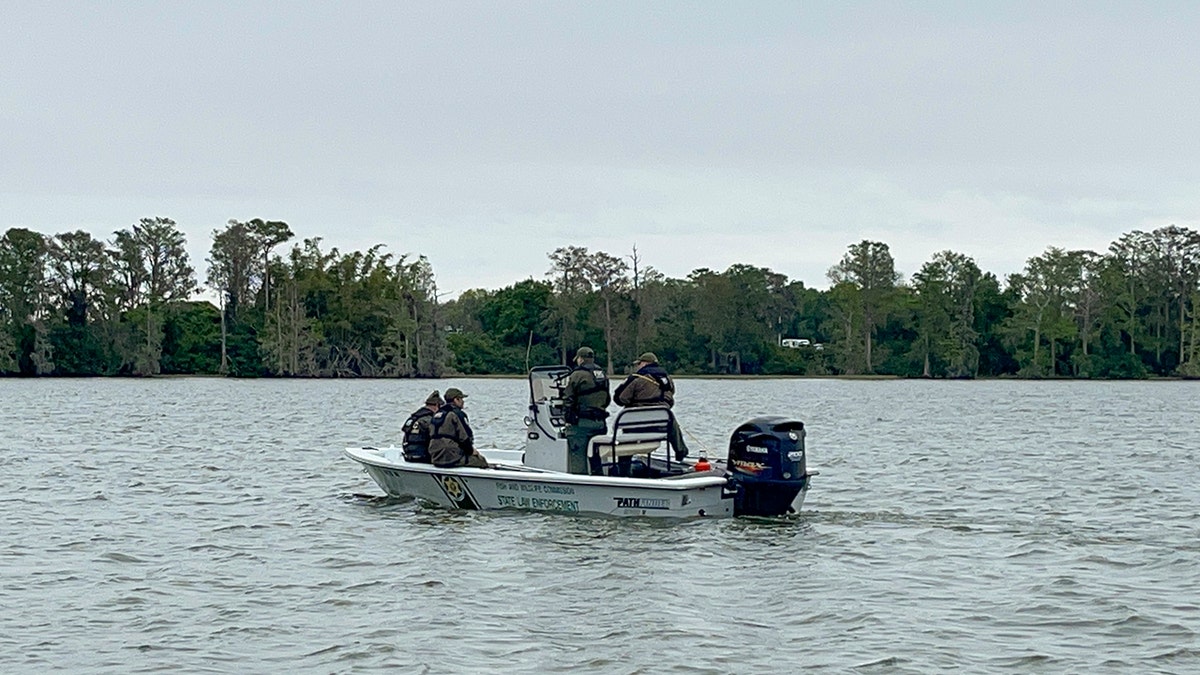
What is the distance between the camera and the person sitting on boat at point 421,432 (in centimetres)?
1861

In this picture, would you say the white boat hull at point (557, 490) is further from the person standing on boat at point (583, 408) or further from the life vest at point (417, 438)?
the person standing on boat at point (583, 408)

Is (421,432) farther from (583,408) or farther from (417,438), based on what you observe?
(583,408)

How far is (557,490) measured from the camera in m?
16.9

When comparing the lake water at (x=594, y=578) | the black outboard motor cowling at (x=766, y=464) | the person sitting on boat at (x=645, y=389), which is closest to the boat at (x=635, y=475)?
the black outboard motor cowling at (x=766, y=464)

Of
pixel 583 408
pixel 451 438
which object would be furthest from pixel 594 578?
pixel 451 438

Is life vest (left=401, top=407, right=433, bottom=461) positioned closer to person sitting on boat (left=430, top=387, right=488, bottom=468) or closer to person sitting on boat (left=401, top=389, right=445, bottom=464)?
person sitting on boat (left=401, top=389, right=445, bottom=464)

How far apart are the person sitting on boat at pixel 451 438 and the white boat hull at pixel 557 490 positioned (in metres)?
0.18

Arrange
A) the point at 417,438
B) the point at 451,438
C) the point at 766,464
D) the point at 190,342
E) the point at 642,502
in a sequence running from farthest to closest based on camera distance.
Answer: the point at 190,342 < the point at 417,438 < the point at 451,438 < the point at 642,502 < the point at 766,464

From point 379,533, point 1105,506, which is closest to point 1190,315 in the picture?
point 1105,506

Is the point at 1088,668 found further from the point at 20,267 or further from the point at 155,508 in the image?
the point at 20,267

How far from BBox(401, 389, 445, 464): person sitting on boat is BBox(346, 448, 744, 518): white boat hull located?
0.18 meters

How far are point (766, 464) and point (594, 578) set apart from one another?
118 inches

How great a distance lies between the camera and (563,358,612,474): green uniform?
55.7 ft

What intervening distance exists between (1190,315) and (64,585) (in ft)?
352
